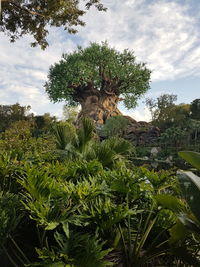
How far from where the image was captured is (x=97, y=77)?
32656mm

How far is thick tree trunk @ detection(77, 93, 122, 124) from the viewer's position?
98.7ft

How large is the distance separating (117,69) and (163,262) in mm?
30713

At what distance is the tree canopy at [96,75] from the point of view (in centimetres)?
3145

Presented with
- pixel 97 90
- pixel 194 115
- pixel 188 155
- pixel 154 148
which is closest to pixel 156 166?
pixel 154 148

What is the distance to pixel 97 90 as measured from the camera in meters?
32.3

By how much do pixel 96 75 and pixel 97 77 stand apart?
0.29m

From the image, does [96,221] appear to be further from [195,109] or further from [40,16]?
[195,109]

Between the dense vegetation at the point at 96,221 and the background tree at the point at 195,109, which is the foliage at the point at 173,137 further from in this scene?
the dense vegetation at the point at 96,221

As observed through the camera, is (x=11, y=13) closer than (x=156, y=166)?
Yes

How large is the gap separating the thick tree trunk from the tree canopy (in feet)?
1.19

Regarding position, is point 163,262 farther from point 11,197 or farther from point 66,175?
point 11,197

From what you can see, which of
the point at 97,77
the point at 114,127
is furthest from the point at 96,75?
the point at 114,127

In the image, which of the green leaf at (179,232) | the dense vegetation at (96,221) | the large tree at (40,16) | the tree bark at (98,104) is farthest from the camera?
the tree bark at (98,104)

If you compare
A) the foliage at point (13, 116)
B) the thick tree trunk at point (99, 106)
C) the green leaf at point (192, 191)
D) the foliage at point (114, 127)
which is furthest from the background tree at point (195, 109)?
the green leaf at point (192, 191)
